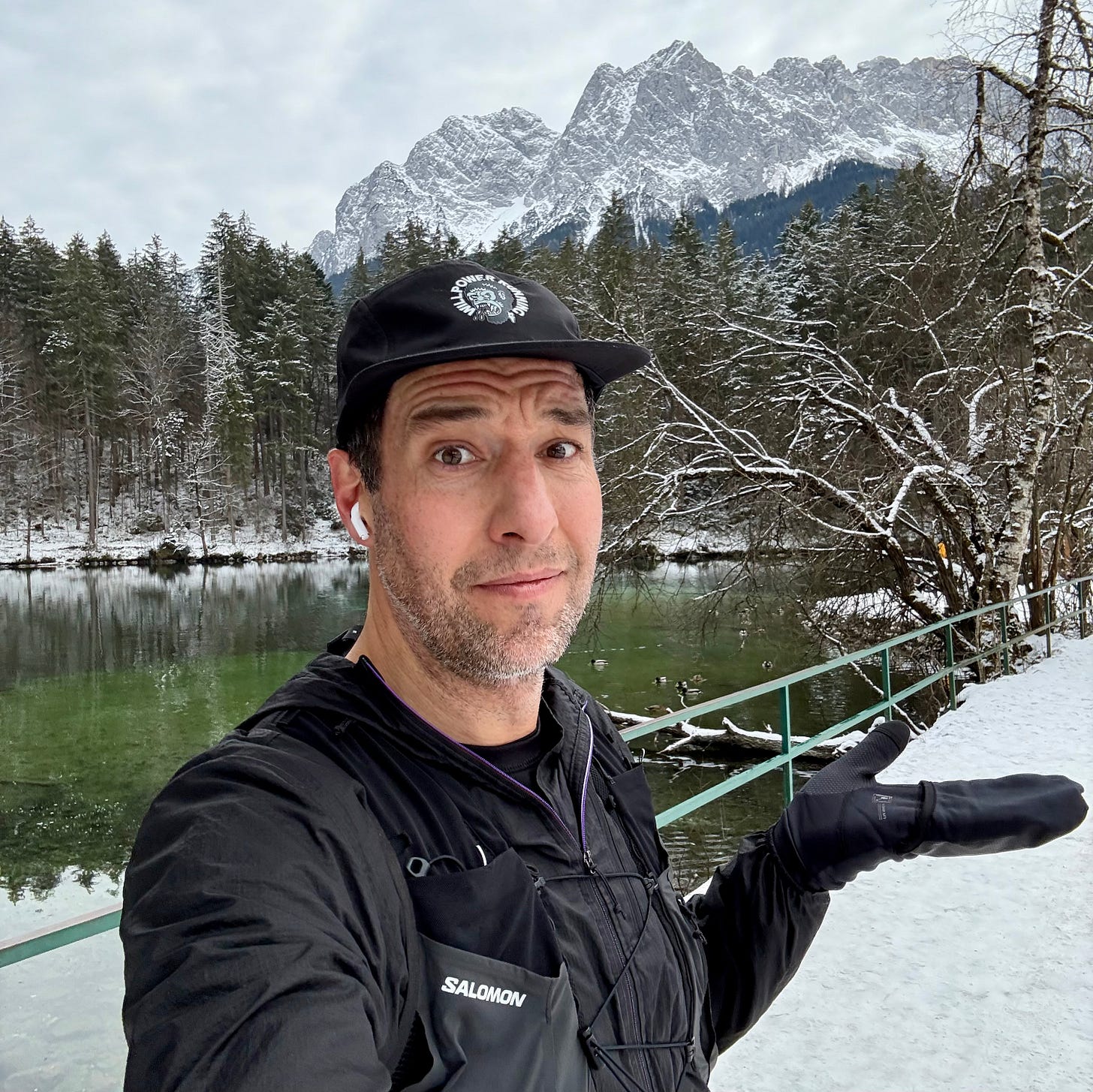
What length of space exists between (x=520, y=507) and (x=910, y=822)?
1078mm

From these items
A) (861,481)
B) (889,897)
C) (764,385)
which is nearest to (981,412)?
(861,481)

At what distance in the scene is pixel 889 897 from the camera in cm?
357

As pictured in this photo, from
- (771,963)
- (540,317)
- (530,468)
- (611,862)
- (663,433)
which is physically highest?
(663,433)

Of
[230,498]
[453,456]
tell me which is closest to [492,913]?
[453,456]

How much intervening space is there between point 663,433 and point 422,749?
365 inches

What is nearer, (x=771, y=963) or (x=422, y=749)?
(x=422, y=749)

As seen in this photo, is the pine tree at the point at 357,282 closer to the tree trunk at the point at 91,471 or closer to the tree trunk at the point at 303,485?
the tree trunk at the point at 303,485

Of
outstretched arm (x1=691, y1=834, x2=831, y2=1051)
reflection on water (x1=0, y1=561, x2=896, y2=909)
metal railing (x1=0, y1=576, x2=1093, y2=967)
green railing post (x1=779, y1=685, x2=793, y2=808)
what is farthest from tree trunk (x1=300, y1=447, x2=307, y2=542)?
outstretched arm (x1=691, y1=834, x2=831, y2=1051)

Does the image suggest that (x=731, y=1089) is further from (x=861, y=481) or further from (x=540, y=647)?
(x=861, y=481)

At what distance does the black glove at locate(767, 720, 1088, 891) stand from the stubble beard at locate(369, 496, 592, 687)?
0.71 meters

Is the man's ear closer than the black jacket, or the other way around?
the black jacket

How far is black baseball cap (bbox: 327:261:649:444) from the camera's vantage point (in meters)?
1.11

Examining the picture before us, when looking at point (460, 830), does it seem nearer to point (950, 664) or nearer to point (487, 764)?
point (487, 764)

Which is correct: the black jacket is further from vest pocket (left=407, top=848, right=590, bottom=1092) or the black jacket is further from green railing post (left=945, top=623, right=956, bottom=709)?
green railing post (left=945, top=623, right=956, bottom=709)
